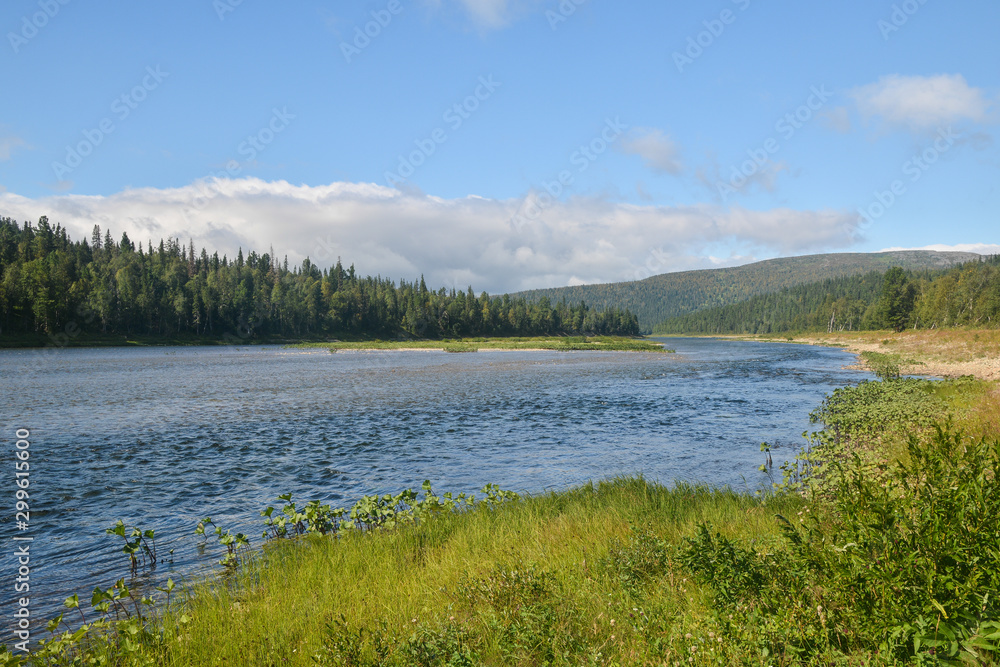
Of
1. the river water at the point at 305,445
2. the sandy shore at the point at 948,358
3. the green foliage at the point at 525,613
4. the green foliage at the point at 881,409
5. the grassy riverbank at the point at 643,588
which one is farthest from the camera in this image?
the sandy shore at the point at 948,358

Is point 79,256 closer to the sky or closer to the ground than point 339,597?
closer to the sky

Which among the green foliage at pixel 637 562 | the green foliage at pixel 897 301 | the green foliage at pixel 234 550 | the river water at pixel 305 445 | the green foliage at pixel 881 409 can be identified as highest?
the green foliage at pixel 897 301

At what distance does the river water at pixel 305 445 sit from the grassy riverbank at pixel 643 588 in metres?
4.28

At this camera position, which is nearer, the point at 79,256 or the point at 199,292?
the point at 199,292

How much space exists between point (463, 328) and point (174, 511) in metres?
185

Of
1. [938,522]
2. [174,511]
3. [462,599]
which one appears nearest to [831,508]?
[938,522]

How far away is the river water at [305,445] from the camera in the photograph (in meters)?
13.2

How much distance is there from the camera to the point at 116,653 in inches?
252

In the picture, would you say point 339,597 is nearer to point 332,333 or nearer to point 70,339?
point 70,339

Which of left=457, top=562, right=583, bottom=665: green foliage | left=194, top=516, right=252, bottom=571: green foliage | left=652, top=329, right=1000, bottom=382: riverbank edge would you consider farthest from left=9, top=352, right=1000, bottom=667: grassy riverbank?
left=652, top=329, right=1000, bottom=382: riverbank edge

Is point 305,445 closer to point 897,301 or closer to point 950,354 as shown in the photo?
point 950,354

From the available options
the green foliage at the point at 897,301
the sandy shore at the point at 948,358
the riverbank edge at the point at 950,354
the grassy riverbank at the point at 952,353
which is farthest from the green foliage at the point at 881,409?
the green foliage at the point at 897,301

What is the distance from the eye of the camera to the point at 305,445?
895 inches

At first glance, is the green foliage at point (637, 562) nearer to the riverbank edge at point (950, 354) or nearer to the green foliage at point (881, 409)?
the green foliage at point (881, 409)
